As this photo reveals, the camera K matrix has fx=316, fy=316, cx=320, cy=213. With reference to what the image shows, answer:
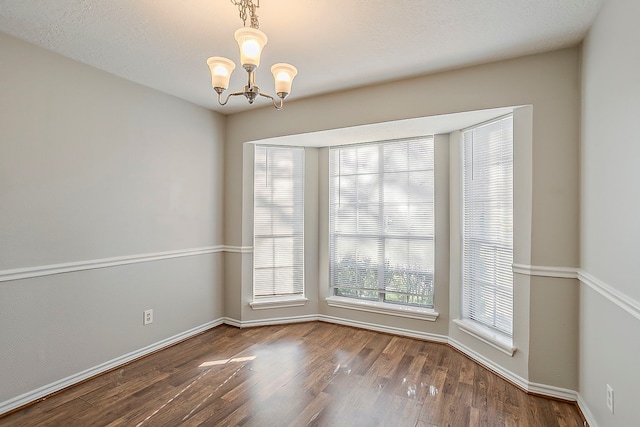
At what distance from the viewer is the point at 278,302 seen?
3.87 meters

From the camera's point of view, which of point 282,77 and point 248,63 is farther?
point 282,77

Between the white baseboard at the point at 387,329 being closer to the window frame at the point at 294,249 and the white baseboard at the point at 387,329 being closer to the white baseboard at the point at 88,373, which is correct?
the window frame at the point at 294,249

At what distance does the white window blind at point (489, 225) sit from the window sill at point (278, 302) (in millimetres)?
1882

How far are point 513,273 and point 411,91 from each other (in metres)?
1.78

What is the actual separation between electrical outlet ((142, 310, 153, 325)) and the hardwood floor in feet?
1.08

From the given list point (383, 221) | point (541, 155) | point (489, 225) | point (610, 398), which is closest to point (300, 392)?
point (610, 398)

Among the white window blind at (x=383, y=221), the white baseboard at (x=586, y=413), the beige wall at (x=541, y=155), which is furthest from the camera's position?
the white window blind at (x=383, y=221)

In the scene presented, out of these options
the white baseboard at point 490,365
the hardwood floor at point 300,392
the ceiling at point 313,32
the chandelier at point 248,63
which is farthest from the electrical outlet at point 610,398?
the chandelier at point 248,63

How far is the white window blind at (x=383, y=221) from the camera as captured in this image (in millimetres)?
3455

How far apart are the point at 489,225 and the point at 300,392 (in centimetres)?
215

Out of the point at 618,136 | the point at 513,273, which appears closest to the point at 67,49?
the point at 618,136

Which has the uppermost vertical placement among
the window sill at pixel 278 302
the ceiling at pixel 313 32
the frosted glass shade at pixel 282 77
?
the ceiling at pixel 313 32

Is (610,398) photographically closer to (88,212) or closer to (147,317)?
(147,317)

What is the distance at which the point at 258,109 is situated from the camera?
146 inches
